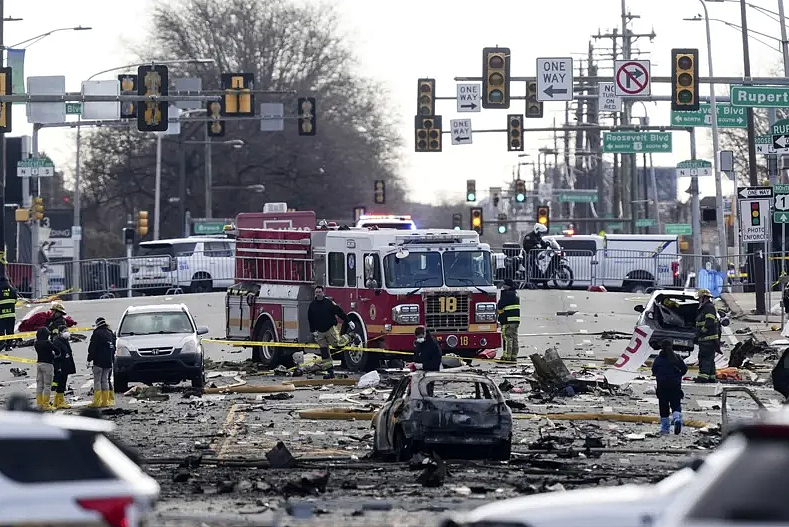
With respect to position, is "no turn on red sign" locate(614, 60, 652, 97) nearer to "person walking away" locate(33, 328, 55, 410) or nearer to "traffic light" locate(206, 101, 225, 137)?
"traffic light" locate(206, 101, 225, 137)

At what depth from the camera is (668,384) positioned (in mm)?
21188

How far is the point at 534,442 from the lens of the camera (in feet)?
67.0

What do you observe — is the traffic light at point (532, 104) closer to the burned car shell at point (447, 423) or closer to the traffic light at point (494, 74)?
the traffic light at point (494, 74)

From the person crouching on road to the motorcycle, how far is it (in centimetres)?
3812

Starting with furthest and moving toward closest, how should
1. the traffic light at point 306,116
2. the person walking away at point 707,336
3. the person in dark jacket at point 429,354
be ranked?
the traffic light at point 306,116, the person walking away at point 707,336, the person in dark jacket at point 429,354

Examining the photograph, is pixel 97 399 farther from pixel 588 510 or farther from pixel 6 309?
pixel 588 510

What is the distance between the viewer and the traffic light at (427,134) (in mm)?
46844

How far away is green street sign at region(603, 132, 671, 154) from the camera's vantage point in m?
52.1

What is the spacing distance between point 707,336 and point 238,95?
17.2 metres

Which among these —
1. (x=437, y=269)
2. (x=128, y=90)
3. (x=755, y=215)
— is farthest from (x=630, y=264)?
(x=437, y=269)

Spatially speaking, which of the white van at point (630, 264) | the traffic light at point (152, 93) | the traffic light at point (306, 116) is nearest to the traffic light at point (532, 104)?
the traffic light at point (306, 116)

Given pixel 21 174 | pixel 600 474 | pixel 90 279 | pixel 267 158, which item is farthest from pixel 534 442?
pixel 267 158

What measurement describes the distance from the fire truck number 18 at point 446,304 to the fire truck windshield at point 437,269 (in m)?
0.28

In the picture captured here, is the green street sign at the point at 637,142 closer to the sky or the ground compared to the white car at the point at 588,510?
closer to the sky
